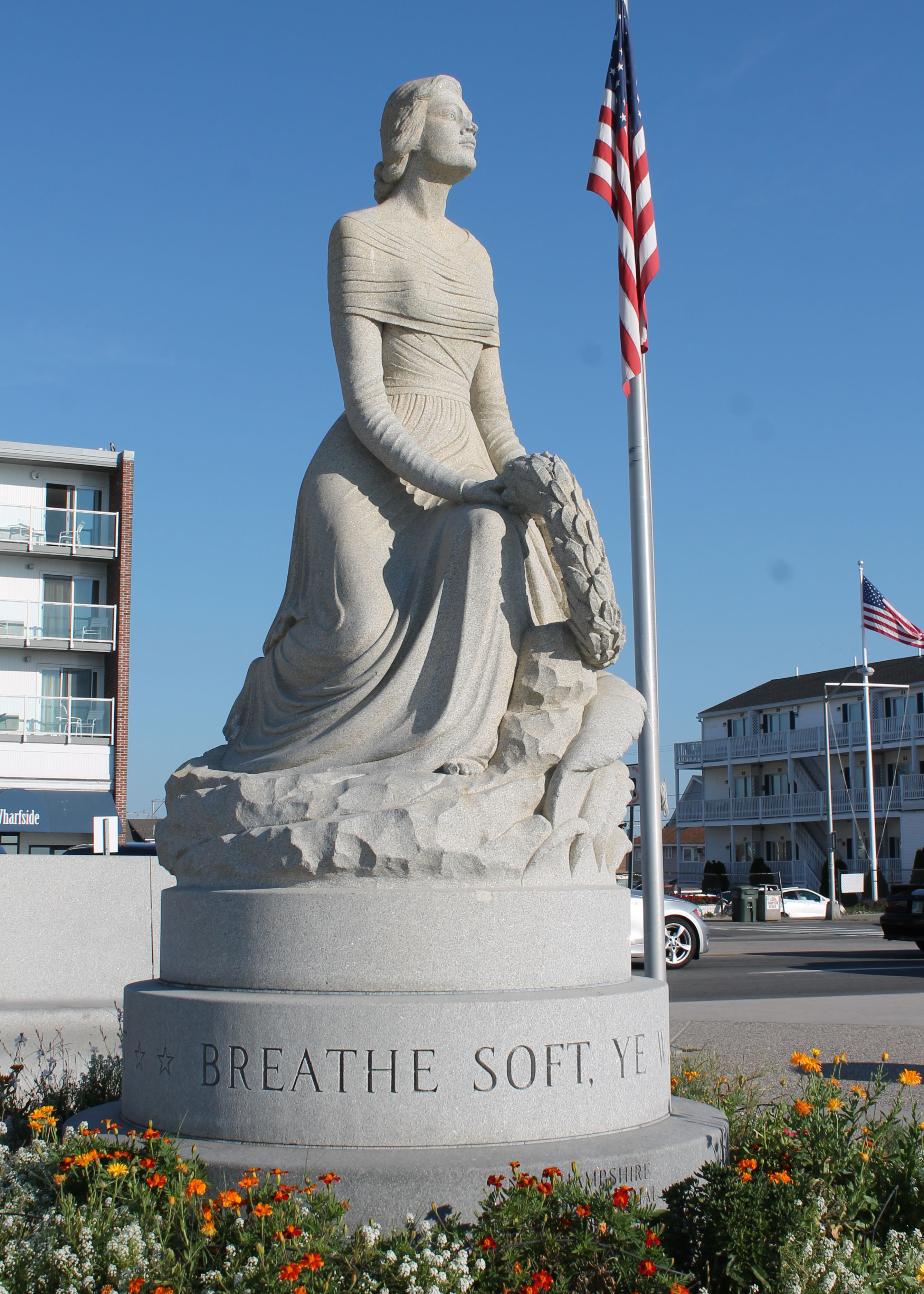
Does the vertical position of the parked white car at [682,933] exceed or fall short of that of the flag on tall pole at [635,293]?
it falls short

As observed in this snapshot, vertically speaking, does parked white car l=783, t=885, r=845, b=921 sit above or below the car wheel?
below

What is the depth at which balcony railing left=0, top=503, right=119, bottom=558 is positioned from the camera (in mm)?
39844

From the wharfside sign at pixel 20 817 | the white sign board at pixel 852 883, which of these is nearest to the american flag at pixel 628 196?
the wharfside sign at pixel 20 817

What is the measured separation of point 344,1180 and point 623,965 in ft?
5.29

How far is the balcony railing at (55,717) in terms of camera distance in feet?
124

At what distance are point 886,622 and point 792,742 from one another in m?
21.3

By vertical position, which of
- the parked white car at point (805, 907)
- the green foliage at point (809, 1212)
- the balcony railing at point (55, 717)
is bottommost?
the parked white car at point (805, 907)

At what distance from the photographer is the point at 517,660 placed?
19.2 ft

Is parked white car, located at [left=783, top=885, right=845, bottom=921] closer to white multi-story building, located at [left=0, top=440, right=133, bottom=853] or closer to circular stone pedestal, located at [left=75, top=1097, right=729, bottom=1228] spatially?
white multi-story building, located at [left=0, top=440, right=133, bottom=853]

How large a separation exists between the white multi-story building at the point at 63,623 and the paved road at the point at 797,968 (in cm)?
1803

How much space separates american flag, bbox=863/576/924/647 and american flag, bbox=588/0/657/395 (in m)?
28.0

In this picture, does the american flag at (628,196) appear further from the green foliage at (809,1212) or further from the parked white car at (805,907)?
the parked white car at (805,907)

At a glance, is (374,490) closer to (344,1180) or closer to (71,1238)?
(344,1180)

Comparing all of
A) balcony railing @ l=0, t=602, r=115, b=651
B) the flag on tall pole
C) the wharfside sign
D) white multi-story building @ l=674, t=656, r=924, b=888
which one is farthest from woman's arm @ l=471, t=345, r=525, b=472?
white multi-story building @ l=674, t=656, r=924, b=888
